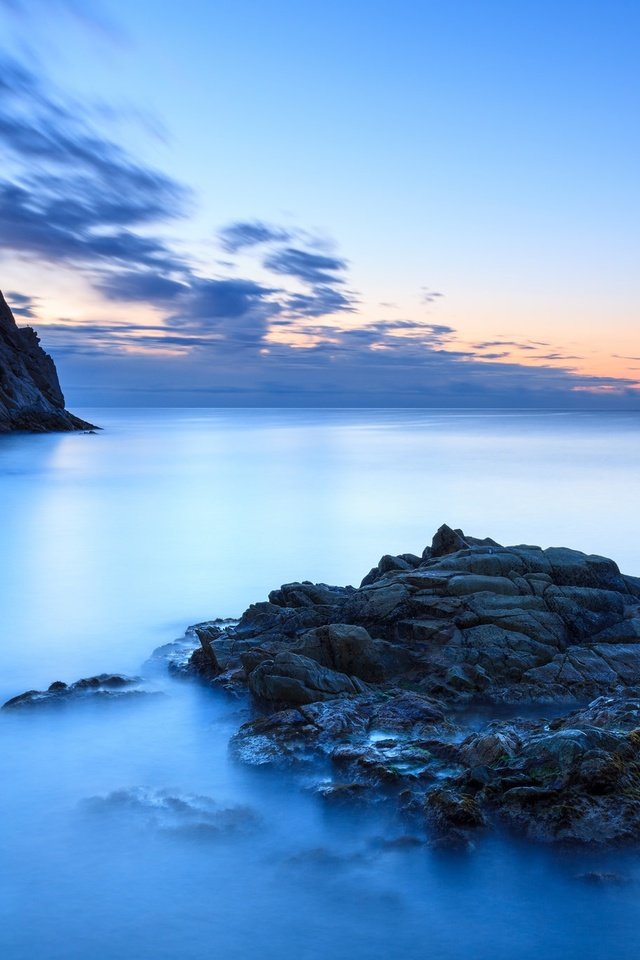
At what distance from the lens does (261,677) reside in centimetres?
1442

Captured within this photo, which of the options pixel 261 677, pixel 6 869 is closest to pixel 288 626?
pixel 261 677

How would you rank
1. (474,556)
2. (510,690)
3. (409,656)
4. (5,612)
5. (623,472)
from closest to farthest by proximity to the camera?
(510,690) → (409,656) → (474,556) → (5,612) → (623,472)

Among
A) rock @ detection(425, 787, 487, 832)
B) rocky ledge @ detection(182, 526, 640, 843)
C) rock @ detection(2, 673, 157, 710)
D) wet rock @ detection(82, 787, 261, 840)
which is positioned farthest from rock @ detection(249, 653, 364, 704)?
rock @ detection(425, 787, 487, 832)

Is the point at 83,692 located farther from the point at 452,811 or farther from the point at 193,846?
the point at 452,811

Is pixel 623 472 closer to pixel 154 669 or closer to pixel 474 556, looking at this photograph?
pixel 474 556

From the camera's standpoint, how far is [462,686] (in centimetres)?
1448

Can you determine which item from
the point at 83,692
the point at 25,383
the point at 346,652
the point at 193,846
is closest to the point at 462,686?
the point at 346,652

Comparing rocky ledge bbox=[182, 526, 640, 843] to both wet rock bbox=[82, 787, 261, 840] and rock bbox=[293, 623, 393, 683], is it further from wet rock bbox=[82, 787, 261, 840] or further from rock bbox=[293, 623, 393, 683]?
wet rock bbox=[82, 787, 261, 840]

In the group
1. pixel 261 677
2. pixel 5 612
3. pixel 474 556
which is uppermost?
pixel 474 556

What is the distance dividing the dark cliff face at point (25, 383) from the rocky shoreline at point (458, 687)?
302 ft

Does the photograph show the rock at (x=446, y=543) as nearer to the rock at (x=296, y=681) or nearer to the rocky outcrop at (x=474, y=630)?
the rocky outcrop at (x=474, y=630)

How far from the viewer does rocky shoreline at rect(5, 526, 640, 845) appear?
10305 mm

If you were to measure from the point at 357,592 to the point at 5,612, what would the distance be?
35.9 ft

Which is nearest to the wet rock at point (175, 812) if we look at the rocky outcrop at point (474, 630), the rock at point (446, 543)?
the rocky outcrop at point (474, 630)
